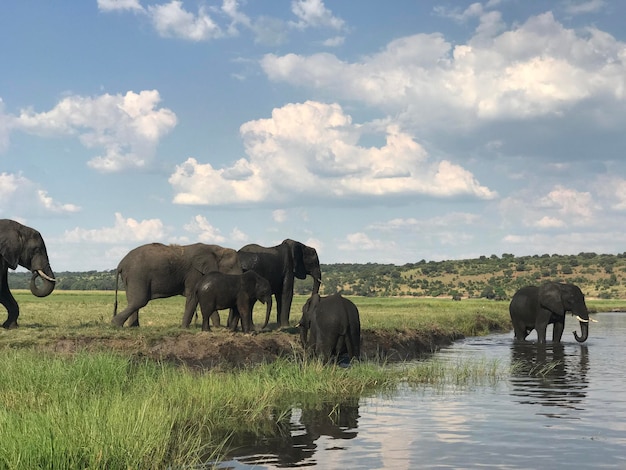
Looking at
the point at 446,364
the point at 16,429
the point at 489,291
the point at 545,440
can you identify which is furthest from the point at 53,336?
the point at 489,291

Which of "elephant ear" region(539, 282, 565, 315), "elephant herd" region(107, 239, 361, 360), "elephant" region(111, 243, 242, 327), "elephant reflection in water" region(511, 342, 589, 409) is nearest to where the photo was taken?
"elephant reflection in water" region(511, 342, 589, 409)

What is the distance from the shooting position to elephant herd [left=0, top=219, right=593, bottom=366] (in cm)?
1625

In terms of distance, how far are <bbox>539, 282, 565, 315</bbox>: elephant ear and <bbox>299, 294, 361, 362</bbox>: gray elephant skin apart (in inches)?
526

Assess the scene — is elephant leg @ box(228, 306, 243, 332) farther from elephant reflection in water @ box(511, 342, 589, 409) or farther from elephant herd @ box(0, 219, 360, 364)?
elephant reflection in water @ box(511, 342, 589, 409)

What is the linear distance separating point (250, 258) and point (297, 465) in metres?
15.5

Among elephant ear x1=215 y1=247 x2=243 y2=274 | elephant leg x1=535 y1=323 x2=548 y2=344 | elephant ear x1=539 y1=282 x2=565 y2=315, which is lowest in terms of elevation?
elephant leg x1=535 y1=323 x2=548 y2=344

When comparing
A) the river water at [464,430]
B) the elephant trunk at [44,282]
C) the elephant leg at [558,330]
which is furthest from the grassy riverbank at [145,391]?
the elephant leg at [558,330]

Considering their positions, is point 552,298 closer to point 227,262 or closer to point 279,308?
point 279,308

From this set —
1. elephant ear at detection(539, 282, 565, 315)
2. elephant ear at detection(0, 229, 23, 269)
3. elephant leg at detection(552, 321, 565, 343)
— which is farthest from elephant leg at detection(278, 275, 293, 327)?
elephant leg at detection(552, 321, 565, 343)

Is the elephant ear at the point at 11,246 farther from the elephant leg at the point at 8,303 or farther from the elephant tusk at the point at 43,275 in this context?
the elephant tusk at the point at 43,275

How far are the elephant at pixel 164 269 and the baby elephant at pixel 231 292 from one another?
71.8 inches

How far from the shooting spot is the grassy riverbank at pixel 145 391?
8227 mm

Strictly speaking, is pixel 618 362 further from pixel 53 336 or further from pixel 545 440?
pixel 53 336

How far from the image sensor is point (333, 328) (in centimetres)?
1598
